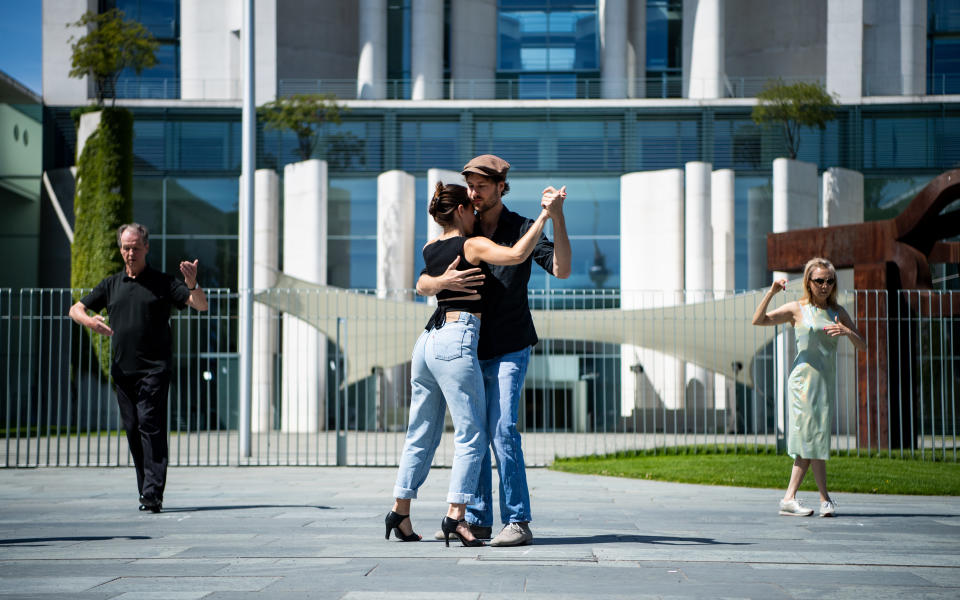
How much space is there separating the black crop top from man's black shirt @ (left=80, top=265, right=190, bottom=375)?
215 centimetres

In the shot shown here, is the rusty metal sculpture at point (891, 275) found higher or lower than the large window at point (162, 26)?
lower

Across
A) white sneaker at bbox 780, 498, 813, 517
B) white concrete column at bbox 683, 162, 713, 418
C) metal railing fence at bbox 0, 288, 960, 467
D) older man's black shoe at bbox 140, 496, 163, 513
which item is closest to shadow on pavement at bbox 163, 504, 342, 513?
older man's black shoe at bbox 140, 496, 163, 513

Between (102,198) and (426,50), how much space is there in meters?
9.28

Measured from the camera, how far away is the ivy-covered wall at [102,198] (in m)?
23.6

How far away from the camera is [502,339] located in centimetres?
474

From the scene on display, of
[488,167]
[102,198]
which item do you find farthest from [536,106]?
[488,167]

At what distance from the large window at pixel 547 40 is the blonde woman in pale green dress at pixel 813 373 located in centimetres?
2348

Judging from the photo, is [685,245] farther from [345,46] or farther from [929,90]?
[345,46]

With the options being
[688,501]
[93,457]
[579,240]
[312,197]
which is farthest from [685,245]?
[688,501]

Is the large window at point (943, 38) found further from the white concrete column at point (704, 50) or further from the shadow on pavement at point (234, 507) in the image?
Answer: the shadow on pavement at point (234, 507)

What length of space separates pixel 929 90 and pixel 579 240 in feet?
35.6

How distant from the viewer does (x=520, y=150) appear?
26.6 metres

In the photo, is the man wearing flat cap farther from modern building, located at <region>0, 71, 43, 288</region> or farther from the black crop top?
modern building, located at <region>0, 71, 43, 288</region>

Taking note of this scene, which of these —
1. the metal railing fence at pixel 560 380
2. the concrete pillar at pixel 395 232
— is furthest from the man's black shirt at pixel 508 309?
the concrete pillar at pixel 395 232
